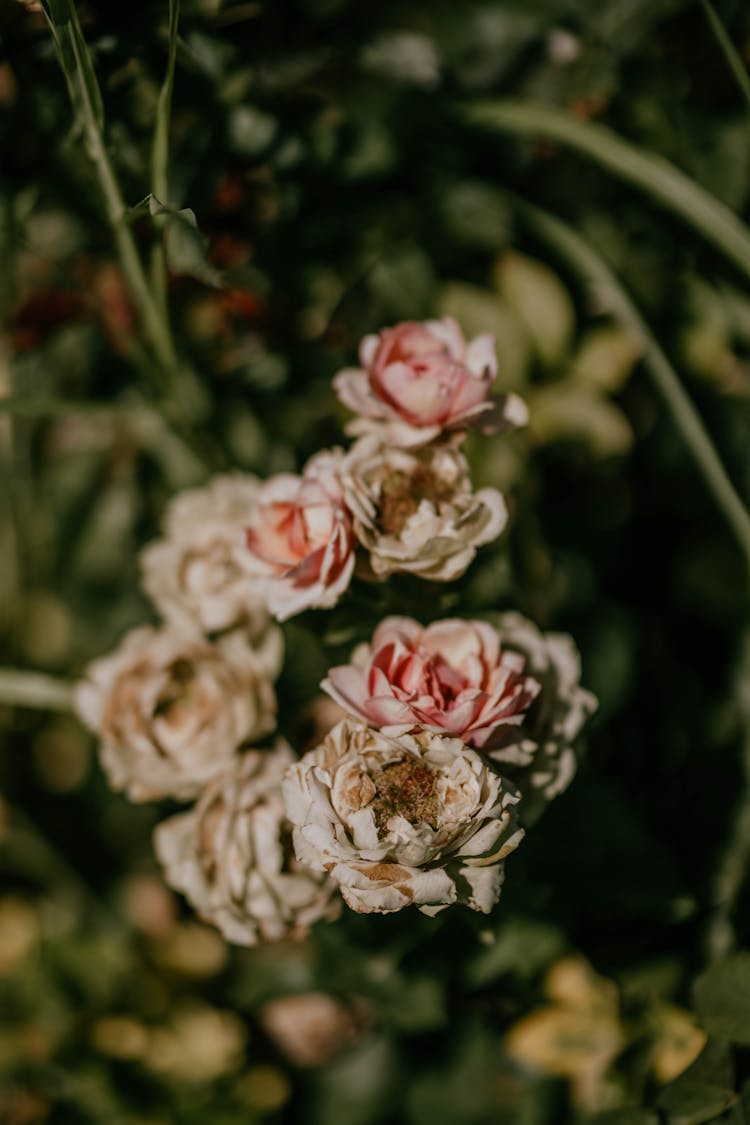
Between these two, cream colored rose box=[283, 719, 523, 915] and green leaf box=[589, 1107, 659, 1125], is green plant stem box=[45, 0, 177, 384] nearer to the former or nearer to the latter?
cream colored rose box=[283, 719, 523, 915]

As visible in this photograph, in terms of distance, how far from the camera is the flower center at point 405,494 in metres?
0.56

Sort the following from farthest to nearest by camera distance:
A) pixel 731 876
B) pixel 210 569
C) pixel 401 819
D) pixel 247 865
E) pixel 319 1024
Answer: pixel 319 1024 → pixel 731 876 → pixel 210 569 → pixel 247 865 → pixel 401 819

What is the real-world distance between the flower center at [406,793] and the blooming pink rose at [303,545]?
4.0 inches

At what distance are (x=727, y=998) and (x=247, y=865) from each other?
0.33m

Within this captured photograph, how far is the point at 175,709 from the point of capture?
0.62 m

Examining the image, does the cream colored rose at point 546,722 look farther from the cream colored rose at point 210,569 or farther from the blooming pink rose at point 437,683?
the cream colored rose at point 210,569

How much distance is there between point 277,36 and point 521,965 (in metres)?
0.81

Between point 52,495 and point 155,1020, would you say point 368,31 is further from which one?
point 155,1020

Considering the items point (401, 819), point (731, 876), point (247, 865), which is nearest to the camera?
point (401, 819)

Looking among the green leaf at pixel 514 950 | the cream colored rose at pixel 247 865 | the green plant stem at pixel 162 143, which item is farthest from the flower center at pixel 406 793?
the green plant stem at pixel 162 143

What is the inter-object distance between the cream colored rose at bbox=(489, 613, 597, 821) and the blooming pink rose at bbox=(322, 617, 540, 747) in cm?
3

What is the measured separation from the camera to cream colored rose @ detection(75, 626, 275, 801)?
597 mm

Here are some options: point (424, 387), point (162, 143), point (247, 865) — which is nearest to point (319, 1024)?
point (247, 865)

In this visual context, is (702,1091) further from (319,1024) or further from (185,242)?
(185,242)
